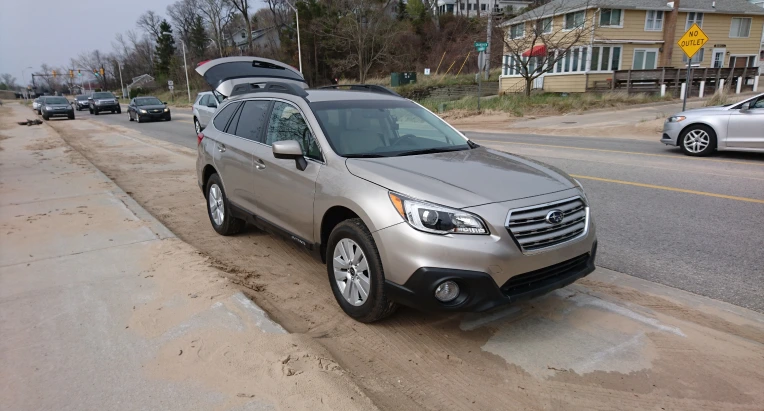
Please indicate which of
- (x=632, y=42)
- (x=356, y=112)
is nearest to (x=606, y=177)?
(x=356, y=112)

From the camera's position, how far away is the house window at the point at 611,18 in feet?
110

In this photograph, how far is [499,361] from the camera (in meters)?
3.24

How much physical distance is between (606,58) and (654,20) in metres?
4.57

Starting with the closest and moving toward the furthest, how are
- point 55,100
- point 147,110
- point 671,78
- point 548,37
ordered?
1. point 147,110
2. point 548,37
3. point 671,78
4. point 55,100

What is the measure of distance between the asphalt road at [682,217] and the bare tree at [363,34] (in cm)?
4214

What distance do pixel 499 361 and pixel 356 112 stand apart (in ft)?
8.12

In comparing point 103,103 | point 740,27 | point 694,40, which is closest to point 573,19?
point 740,27

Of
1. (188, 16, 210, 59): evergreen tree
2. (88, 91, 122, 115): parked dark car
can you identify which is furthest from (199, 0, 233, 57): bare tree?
(88, 91, 122, 115): parked dark car

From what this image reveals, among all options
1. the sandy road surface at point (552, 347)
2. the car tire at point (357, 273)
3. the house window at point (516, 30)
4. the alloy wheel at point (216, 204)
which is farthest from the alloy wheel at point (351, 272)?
→ the house window at point (516, 30)

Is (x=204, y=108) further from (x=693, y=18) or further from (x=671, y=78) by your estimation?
(x=693, y=18)

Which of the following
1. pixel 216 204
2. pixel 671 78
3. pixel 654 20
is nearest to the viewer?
pixel 216 204

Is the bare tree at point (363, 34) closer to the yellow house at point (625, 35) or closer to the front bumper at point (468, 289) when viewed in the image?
the yellow house at point (625, 35)

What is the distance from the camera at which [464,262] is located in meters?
3.13

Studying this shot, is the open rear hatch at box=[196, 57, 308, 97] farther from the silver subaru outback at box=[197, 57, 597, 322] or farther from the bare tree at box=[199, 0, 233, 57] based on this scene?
the bare tree at box=[199, 0, 233, 57]
